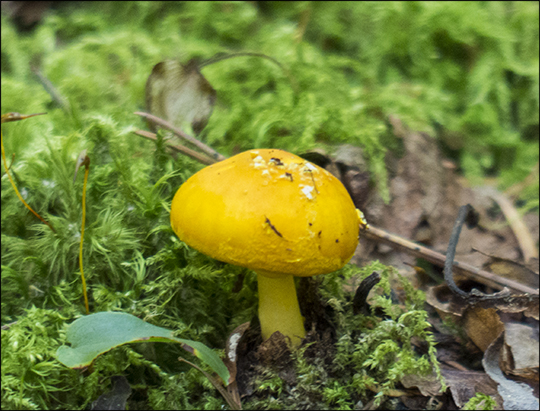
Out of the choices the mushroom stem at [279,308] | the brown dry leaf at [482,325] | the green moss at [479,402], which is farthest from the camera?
the brown dry leaf at [482,325]

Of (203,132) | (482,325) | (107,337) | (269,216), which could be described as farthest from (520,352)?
(203,132)

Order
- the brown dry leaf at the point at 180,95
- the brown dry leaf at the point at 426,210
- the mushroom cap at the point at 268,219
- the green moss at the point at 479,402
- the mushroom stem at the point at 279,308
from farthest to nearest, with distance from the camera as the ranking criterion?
the brown dry leaf at the point at 426,210 < the brown dry leaf at the point at 180,95 < the mushroom stem at the point at 279,308 < the green moss at the point at 479,402 < the mushroom cap at the point at 268,219

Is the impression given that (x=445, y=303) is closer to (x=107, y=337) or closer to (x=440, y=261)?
(x=440, y=261)

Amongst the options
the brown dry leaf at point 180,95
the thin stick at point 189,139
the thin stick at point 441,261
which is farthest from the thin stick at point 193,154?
the thin stick at point 441,261

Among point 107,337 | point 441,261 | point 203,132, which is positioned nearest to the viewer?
point 107,337

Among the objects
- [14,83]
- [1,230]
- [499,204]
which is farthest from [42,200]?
[499,204]

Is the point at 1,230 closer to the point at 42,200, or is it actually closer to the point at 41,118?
the point at 42,200

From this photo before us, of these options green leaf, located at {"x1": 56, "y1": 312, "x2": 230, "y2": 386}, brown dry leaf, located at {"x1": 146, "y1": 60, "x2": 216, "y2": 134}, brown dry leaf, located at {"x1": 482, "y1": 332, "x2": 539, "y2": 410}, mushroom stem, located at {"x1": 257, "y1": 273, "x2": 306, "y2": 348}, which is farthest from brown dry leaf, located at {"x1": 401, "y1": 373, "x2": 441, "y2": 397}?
brown dry leaf, located at {"x1": 146, "y1": 60, "x2": 216, "y2": 134}

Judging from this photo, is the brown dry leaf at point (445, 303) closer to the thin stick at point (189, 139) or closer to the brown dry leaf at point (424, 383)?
the brown dry leaf at point (424, 383)
